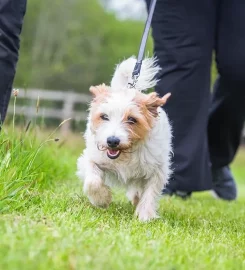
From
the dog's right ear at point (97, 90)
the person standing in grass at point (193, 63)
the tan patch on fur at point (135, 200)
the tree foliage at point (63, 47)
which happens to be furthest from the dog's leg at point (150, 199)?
the tree foliage at point (63, 47)

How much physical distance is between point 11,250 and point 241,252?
1100 millimetres

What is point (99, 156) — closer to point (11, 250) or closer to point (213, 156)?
point (11, 250)

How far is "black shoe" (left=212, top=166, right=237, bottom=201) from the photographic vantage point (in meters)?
6.15

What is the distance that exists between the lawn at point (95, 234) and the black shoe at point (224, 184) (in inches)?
63.3

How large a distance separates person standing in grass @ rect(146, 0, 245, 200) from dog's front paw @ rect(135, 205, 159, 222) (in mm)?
1029

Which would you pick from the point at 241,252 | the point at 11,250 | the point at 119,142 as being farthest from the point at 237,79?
the point at 11,250

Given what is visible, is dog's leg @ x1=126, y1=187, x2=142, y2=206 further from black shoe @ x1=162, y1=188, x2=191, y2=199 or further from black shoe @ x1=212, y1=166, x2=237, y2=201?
black shoe @ x1=212, y1=166, x2=237, y2=201

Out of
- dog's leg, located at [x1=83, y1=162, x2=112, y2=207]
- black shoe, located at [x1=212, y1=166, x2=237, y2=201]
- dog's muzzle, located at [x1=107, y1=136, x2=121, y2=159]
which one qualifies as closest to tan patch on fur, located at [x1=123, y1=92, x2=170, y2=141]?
dog's muzzle, located at [x1=107, y1=136, x2=121, y2=159]

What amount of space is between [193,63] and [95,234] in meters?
2.21

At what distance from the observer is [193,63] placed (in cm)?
466

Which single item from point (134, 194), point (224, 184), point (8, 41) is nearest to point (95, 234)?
point (8, 41)

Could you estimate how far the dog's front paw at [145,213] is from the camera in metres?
3.72

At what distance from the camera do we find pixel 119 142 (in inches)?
140

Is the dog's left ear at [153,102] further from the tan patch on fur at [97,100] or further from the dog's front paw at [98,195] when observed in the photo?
the dog's front paw at [98,195]
